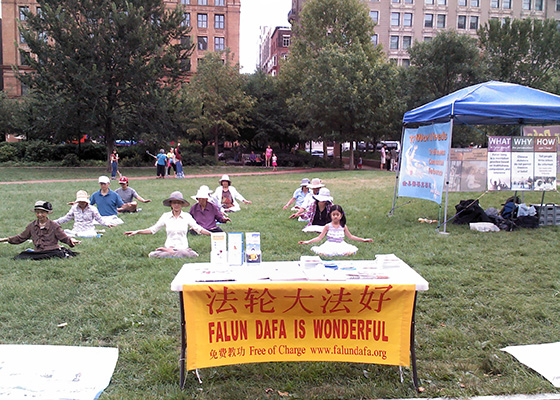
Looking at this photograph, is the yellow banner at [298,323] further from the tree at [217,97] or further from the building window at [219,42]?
the building window at [219,42]

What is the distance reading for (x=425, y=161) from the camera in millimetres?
11172

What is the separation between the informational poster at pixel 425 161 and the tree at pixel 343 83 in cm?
Result: 2059

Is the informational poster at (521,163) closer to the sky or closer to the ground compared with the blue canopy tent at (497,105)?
closer to the ground

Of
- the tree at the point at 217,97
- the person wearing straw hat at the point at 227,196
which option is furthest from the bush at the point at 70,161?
the person wearing straw hat at the point at 227,196

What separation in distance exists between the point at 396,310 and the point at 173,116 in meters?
30.4

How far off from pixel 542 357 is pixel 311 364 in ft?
6.98

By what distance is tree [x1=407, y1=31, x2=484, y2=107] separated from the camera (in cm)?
3634

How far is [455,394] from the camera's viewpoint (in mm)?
3887

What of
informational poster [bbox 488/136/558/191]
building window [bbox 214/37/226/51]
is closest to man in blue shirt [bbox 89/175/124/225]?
informational poster [bbox 488/136/558/191]

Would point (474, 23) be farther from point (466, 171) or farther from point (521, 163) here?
point (521, 163)

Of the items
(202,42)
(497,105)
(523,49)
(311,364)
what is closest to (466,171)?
(497,105)

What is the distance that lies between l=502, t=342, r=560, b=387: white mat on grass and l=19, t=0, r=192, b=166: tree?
28.1 m

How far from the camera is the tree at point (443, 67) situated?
36344 mm

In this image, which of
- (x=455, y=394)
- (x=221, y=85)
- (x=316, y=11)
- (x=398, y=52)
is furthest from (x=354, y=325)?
(x=398, y=52)
